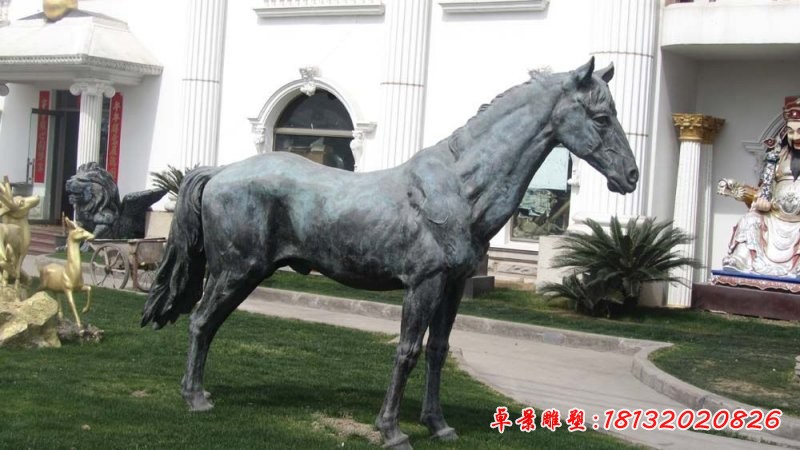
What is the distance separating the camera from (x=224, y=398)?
7.82 metres

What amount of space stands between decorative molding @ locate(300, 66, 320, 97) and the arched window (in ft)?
0.90

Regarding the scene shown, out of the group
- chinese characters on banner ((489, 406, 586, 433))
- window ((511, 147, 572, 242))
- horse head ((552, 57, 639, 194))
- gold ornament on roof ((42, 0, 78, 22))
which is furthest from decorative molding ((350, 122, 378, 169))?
horse head ((552, 57, 639, 194))

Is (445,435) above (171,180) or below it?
below

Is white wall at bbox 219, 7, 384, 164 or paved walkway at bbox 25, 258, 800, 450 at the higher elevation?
white wall at bbox 219, 7, 384, 164

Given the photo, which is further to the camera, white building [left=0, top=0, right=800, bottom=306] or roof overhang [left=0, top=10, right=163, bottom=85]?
roof overhang [left=0, top=10, right=163, bottom=85]

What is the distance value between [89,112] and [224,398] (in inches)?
646

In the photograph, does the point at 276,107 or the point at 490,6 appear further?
the point at 276,107


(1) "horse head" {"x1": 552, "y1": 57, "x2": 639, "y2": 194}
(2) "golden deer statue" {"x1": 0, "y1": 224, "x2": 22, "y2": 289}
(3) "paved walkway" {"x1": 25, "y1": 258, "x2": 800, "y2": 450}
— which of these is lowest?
(3) "paved walkway" {"x1": 25, "y1": 258, "x2": 800, "y2": 450}

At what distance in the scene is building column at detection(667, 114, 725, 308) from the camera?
17500 millimetres

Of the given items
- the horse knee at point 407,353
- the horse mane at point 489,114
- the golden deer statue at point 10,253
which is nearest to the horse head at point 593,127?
the horse mane at point 489,114

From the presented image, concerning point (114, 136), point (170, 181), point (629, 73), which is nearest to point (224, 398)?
point (629, 73)

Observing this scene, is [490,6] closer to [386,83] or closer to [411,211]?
[386,83]

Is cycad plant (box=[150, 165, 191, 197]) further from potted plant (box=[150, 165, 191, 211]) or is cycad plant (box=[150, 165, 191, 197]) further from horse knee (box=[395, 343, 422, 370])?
horse knee (box=[395, 343, 422, 370])

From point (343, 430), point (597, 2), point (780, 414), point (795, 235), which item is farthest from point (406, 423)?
point (597, 2)
